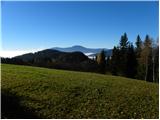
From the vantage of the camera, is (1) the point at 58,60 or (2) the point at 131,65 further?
(1) the point at 58,60

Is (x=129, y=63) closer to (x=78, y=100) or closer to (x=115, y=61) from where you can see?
(x=115, y=61)

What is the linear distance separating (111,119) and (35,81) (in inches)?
341

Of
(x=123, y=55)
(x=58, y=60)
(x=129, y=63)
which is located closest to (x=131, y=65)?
(x=129, y=63)

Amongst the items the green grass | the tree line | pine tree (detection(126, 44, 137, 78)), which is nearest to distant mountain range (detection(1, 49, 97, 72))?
the tree line

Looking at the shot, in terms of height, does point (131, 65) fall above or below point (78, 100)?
above

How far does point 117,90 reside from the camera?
18625 millimetres

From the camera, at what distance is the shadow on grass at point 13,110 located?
1255 cm

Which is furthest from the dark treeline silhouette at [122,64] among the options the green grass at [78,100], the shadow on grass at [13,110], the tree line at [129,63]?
the shadow on grass at [13,110]

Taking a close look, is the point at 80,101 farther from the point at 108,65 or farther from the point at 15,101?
the point at 108,65

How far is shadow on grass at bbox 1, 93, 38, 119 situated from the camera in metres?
12.6

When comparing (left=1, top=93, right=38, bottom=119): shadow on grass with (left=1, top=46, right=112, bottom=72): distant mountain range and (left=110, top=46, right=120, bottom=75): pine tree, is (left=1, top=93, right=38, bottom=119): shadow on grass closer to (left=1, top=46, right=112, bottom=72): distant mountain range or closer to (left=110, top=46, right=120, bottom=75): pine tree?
(left=1, top=46, right=112, bottom=72): distant mountain range

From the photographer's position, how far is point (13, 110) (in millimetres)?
13297

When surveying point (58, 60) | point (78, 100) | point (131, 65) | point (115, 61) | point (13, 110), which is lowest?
point (13, 110)

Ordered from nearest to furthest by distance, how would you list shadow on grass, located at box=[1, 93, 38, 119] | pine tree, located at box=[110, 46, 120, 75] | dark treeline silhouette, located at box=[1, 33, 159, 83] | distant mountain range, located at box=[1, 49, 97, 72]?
shadow on grass, located at box=[1, 93, 38, 119] → distant mountain range, located at box=[1, 49, 97, 72] → dark treeline silhouette, located at box=[1, 33, 159, 83] → pine tree, located at box=[110, 46, 120, 75]
